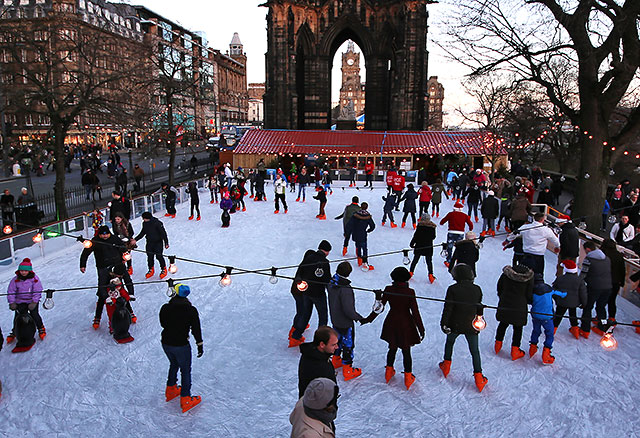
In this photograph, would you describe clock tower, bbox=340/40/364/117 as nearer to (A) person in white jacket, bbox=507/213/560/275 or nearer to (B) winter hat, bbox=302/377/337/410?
(A) person in white jacket, bbox=507/213/560/275

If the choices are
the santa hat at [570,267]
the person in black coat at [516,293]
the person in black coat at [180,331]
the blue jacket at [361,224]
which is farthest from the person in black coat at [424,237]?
the person in black coat at [180,331]

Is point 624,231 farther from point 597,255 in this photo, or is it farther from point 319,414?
point 319,414

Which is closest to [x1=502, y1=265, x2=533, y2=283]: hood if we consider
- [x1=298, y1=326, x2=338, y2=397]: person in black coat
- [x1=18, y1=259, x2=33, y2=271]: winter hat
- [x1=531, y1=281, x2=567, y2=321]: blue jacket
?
[x1=531, y1=281, x2=567, y2=321]: blue jacket

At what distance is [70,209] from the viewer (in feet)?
56.8

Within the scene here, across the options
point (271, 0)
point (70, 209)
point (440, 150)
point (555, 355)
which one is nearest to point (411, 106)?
point (440, 150)

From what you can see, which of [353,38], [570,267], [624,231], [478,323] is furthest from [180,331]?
[353,38]

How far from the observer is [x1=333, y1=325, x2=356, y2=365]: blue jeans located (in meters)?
5.50

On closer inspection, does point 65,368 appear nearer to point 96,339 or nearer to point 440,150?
point 96,339

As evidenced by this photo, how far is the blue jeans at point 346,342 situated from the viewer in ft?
18.0

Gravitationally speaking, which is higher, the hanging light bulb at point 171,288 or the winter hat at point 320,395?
the winter hat at point 320,395

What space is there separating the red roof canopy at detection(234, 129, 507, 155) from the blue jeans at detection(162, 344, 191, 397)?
26.5 m

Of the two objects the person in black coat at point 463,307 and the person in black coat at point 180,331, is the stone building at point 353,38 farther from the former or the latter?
the person in black coat at point 180,331

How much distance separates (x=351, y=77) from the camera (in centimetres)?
12925

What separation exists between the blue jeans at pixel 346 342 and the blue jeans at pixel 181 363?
176cm
